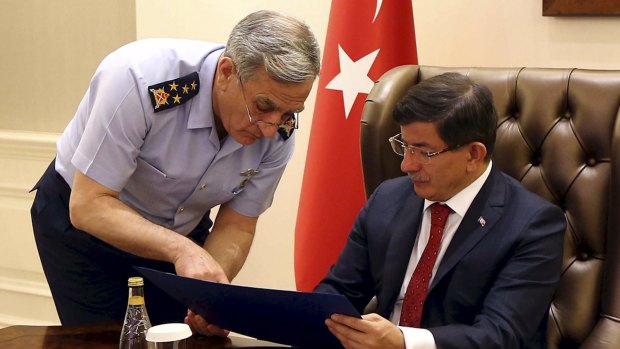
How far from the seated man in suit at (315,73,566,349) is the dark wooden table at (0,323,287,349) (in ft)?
1.37

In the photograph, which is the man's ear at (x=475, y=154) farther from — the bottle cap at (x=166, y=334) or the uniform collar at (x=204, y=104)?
the bottle cap at (x=166, y=334)

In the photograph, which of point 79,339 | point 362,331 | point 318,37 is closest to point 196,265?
point 79,339

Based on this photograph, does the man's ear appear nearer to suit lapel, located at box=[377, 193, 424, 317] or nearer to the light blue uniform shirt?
suit lapel, located at box=[377, 193, 424, 317]

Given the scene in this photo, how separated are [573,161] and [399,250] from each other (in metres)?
0.50

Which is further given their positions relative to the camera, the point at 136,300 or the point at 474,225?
the point at 474,225

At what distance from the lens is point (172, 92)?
224 cm

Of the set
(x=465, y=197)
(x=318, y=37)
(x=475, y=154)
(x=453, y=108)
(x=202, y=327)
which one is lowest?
(x=202, y=327)

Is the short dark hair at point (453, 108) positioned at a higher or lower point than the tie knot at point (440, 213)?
higher

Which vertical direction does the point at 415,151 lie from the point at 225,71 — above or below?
below

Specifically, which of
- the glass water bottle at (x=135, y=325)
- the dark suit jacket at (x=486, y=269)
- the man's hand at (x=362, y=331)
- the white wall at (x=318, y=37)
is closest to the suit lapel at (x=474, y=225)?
the dark suit jacket at (x=486, y=269)

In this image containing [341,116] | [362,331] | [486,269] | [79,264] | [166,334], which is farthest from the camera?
[341,116]

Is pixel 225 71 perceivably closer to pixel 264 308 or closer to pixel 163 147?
pixel 163 147

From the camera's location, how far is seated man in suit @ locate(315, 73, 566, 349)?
7.13ft

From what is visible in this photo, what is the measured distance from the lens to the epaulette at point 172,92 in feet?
7.29
